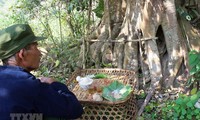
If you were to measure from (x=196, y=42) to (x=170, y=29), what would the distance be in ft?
1.22

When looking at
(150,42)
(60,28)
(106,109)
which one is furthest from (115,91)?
(60,28)

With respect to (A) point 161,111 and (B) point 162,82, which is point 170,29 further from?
(A) point 161,111

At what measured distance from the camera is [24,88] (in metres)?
1.65

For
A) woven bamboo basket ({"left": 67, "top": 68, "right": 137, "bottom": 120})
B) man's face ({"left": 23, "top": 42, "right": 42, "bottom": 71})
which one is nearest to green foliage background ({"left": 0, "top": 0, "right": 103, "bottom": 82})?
woven bamboo basket ({"left": 67, "top": 68, "right": 137, "bottom": 120})

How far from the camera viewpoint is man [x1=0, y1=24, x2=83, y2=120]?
5.37 feet

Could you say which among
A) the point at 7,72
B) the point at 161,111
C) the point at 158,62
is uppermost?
the point at 7,72

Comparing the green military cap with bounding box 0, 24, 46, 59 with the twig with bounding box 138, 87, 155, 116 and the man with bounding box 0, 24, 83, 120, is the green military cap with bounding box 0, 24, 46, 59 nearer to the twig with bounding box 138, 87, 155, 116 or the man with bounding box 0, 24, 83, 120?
the man with bounding box 0, 24, 83, 120

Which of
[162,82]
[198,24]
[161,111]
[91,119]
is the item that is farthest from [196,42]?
[91,119]

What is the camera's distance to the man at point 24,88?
5.37ft

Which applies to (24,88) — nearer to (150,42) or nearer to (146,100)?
(146,100)

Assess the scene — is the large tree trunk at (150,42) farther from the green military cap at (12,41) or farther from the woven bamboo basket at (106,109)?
the green military cap at (12,41)

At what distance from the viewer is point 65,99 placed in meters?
1.88

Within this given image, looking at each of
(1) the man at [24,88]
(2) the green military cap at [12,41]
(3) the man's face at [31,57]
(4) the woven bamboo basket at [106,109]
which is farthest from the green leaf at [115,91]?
(2) the green military cap at [12,41]

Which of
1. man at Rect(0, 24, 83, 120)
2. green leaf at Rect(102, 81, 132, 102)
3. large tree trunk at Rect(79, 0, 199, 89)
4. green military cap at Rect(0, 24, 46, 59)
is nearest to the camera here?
man at Rect(0, 24, 83, 120)
